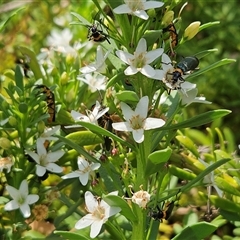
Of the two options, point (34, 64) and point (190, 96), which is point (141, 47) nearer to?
point (190, 96)

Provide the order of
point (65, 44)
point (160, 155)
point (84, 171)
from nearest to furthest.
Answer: point (160, 155) < point (84, 171) < point (65, 44)

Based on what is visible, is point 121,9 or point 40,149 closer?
point 121,9

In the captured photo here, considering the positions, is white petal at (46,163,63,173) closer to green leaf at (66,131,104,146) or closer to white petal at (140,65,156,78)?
green leaf at (66,131,104,146)

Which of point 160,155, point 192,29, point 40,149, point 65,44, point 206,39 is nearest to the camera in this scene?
point 160,155

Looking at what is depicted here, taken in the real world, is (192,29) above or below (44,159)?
above

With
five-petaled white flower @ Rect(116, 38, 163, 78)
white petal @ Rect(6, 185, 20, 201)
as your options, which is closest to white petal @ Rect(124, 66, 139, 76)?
→ five-petaled white flower @ Rect(116, 38, 163, 78)

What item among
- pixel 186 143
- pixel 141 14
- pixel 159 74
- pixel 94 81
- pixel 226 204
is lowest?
pixel 226 204

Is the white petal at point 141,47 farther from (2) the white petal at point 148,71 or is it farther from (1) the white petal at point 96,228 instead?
(1) the white petal at point 96,228

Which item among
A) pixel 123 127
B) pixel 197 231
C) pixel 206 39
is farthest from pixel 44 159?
pixel 206 39
